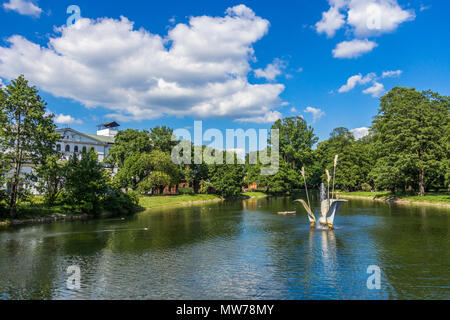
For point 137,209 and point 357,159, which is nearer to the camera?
point 137,209

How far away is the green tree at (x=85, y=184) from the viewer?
45031 mm

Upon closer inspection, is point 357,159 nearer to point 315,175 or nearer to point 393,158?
point 315,175

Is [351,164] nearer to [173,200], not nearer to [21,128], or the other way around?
[173,200]

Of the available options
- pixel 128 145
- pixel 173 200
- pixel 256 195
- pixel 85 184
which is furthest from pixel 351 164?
pixel 85 184

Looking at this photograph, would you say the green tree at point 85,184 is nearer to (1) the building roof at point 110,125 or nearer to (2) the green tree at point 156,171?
(2) the green tree at point 156,171

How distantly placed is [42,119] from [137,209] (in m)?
22.9

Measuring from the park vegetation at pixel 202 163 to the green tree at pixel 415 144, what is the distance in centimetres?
18

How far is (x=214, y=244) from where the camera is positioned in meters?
25.8

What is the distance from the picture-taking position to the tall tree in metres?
38.2

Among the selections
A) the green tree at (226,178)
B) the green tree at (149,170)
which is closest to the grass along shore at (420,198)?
the green tree at (226,178)

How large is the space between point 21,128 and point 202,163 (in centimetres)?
5504

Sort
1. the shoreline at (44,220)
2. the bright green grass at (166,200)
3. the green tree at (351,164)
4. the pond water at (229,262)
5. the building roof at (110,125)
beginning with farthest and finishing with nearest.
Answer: the building roof at (110,125)
the green tree at (351,164)
the bright green grass at (166,200)
the shoreline at (44,220)
the pond water at (229,262)

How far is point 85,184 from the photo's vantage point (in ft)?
148
